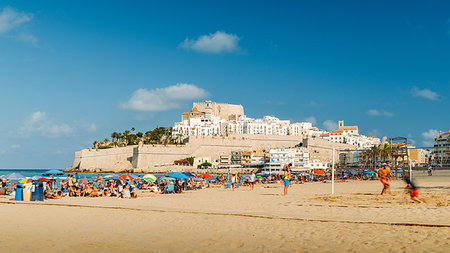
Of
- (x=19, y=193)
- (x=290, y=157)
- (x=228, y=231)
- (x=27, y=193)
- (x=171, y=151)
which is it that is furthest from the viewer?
(x=171, y=151)

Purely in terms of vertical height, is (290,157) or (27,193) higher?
(290,157)

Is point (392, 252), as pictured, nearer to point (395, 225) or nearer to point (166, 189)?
point (395, 225)

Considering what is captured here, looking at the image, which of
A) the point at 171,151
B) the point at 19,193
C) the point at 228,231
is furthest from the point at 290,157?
the point at 228,231

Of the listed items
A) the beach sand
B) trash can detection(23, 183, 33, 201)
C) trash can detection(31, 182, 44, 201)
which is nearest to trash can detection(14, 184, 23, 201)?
trash can detection(23, 183, 33, 201)

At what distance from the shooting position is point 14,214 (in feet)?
33.8

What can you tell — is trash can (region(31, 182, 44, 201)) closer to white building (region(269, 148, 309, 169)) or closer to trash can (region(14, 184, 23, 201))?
trash can (region(14, 184, 23, 201))

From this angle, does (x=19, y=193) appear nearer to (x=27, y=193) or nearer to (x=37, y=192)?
(x=27, y=193)

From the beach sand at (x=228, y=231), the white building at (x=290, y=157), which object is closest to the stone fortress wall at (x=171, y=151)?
the white building at (x=290, y=157)

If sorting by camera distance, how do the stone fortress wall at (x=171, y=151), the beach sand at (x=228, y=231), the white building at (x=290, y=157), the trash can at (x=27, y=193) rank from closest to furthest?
the beach sand at (x=228, y=231) < the trash can at (x=27, y=193) < the white building at (x=290, y=157) < the stone fortress wall at (x=171, y=151)

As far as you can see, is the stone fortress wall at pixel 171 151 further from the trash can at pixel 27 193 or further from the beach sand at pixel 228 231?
the beach sand at pixel 228 231

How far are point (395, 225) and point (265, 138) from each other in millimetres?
99752

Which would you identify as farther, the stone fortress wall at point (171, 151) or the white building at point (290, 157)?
the stone fortress wall at point (171, 151)

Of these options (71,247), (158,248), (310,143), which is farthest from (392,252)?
(310,143)

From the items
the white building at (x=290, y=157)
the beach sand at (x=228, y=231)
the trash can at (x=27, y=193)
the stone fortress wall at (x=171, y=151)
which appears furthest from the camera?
the stone fortress wall at (x=171, y=151)
